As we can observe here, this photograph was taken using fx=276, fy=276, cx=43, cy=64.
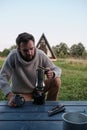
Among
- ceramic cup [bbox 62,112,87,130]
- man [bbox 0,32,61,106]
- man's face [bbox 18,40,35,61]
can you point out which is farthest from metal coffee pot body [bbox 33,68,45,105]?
ceramic cup [bbox 62,112,87,130]

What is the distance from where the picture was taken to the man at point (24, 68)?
255cm

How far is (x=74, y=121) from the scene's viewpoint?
1260 mm

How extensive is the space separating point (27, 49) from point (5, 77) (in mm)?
344

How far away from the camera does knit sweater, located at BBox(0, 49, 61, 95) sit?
2.69 m

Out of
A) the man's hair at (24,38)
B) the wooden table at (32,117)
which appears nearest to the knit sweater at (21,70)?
the man's hair at (24,38)

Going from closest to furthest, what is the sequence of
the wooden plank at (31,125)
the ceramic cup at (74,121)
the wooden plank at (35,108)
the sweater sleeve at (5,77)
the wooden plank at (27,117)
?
the ceramic cup at (74,121) → the wooden plank at (31,125) → the wooden plank at (27,117) → the wooden plank at (35,108) → the sweater sleeve at (5,77)

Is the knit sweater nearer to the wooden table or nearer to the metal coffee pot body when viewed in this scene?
the metal coffee pot body

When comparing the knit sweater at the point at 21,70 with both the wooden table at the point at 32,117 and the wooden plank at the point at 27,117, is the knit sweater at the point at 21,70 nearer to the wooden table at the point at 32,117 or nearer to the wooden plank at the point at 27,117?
the wooden table at the point at 32,117

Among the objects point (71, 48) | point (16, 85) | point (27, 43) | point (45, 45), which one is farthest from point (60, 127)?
point (71, 48)

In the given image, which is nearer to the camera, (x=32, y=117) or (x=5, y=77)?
(x=32, y=117)

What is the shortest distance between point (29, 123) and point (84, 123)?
528 mm

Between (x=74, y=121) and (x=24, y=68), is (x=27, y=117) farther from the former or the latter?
(x=24, y=68)

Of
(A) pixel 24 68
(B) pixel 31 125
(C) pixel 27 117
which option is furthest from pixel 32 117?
(A) pixel 24 68

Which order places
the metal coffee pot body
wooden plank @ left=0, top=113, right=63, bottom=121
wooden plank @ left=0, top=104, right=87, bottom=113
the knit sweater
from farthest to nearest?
the knit sweater < the metal coffee pot body < wooden plank @ left=0, top=104, right=87, bottom=113 < wooden plank @ left=0, top=113, right=63, bottom=121
